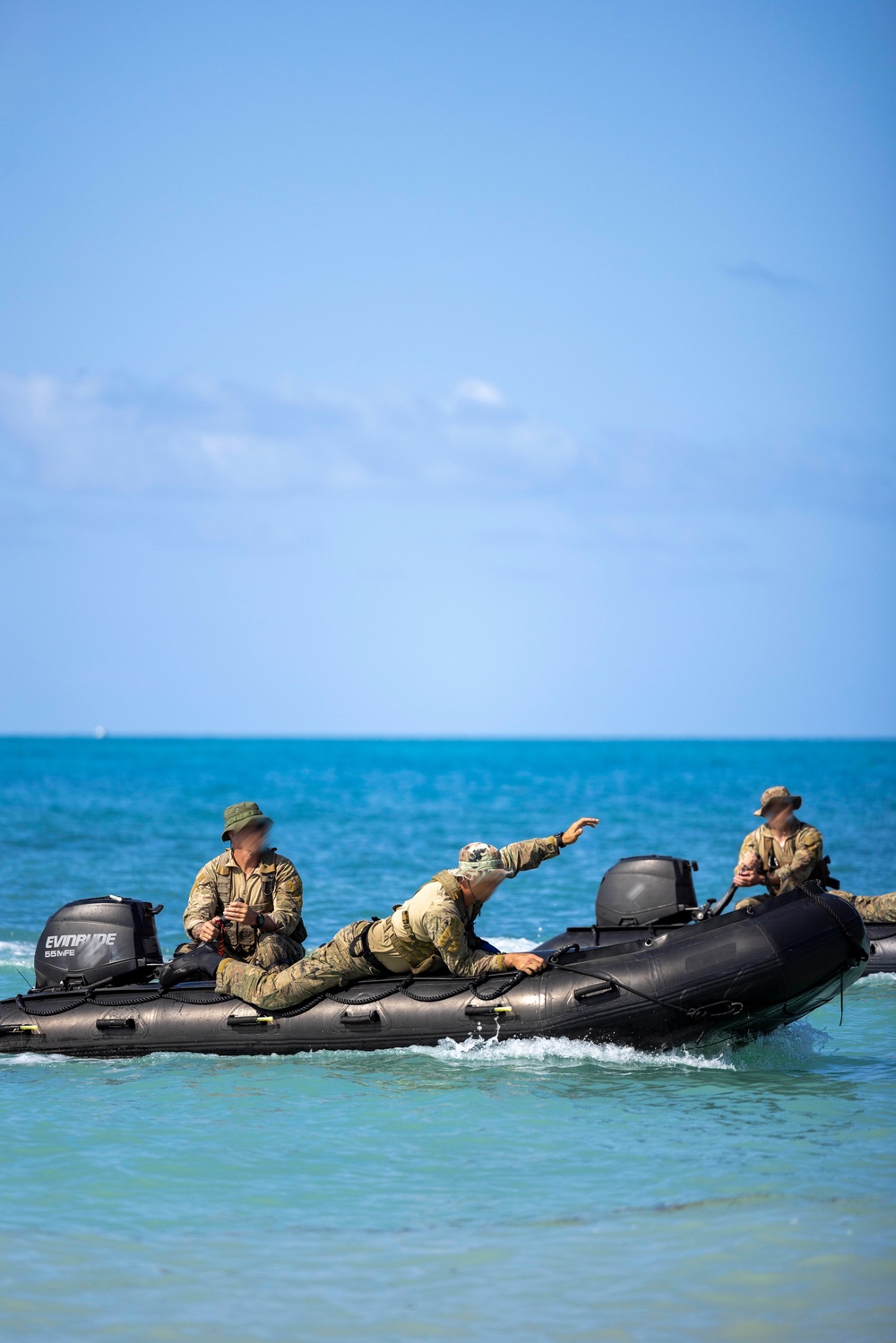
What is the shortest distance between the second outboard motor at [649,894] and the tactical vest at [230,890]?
2222mm

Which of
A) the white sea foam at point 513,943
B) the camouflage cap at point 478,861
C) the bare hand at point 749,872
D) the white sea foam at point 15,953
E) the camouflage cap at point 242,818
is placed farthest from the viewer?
the white sea foam at point 513,943

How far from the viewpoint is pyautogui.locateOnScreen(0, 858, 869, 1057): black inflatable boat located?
7.07 metres

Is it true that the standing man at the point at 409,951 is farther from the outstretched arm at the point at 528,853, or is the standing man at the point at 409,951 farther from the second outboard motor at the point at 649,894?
the second outboard motor at the point at 649,894

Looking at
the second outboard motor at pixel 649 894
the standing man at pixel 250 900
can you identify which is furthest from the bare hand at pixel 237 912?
the second outboard motor at pixel 649 894

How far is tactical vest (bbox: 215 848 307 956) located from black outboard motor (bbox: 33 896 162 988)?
1.53ft

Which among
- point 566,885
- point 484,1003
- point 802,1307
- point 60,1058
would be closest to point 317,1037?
point 484,1003

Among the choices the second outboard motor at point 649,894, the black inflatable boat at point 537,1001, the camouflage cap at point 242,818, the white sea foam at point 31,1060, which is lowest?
the white sea foam at point 31,1060

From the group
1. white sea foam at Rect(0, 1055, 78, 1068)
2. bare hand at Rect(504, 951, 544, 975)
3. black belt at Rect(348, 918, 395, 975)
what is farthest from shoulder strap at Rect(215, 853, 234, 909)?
bare hand at Rect(504, 951, 544, 975)

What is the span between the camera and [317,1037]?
7.37 meters

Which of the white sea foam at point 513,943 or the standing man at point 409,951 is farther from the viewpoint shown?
the white sea foam at point 513,943

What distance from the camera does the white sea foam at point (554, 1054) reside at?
7.18 metres

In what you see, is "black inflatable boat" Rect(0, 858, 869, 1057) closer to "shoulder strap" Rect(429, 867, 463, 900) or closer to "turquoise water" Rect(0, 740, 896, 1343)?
"turquoise water" Rect(0, 740, 896, 1343)

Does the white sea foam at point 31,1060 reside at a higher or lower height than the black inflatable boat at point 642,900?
lower

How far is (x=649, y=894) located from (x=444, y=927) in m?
2.27
